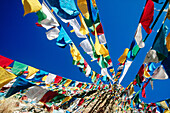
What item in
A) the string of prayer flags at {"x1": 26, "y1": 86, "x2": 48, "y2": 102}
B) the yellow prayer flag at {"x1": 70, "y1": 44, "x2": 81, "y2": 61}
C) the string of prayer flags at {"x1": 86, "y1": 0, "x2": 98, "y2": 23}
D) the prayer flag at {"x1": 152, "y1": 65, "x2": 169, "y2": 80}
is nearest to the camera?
the string of prayer flags at {"x1": 86, "y1": 0, "x2": 98, "y2": 23}

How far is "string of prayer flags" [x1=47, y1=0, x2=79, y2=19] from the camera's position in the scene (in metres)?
1.53

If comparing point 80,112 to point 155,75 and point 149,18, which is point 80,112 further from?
point 149,18

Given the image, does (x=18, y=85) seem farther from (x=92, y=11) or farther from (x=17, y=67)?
(x=92, y=11)

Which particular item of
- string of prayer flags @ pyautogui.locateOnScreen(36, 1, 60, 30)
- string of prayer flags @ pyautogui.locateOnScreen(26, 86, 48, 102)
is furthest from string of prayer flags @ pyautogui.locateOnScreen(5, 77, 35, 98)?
string of prayer flags @ pyautogui.locateOnScreen(36, 1, 60, 30)

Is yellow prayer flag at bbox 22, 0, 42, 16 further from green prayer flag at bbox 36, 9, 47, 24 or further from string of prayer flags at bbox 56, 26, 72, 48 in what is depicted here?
string of prayer flags at bbox 56, 26, 72, 48

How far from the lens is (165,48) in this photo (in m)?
1.54

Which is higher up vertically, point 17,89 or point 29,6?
point 29,6

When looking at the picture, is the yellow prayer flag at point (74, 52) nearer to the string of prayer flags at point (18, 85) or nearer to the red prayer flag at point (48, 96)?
the red prayer flag at point (48, 96)

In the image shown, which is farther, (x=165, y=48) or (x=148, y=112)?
(x=148, y=112)

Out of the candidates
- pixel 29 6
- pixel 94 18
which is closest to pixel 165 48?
pixel 94 18

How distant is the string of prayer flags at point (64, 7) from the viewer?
1529 millimetres

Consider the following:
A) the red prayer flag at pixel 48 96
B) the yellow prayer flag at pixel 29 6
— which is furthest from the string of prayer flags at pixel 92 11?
the red prayer flag at pixel 48 96

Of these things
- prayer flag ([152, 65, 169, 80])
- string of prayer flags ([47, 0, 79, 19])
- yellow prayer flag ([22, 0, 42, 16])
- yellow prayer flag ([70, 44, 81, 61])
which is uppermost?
yellow prayer flag ([70, 44, 81, 61])

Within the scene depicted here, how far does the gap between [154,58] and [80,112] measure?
163 inches
